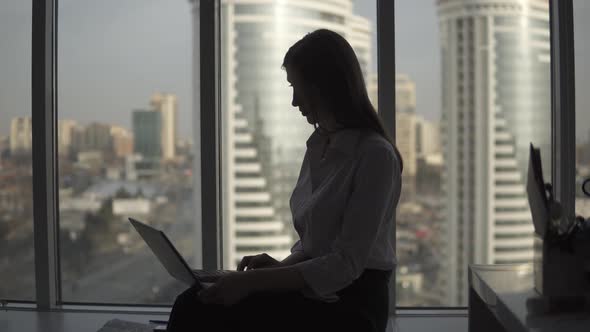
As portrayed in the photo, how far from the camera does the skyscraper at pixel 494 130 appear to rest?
10.2ft

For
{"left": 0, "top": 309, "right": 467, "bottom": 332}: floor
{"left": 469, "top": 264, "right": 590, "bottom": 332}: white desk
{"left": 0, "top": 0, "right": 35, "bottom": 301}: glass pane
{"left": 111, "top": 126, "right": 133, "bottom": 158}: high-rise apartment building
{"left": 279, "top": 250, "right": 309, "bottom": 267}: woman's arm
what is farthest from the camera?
{"left": 0, "top": 0, "right": 35, "bottom": 301}: glass pane

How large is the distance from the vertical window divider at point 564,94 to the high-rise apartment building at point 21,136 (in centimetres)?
262

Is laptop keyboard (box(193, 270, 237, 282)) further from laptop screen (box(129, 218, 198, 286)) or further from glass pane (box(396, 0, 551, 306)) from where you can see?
glass pane (box(396, 0, 551, 306))

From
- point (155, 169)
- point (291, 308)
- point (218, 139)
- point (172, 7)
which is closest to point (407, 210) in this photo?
point (218, 139)

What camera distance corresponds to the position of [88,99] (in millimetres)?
3184

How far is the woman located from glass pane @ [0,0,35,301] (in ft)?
6.89

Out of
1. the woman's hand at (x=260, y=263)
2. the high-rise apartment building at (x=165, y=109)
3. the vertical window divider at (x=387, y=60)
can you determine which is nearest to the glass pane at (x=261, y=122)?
the vertical window divider at (x=387, y=60)

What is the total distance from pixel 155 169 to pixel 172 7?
0.80 meters

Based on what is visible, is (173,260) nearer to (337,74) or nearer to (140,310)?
(337,74)

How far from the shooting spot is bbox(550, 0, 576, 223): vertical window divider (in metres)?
3.02

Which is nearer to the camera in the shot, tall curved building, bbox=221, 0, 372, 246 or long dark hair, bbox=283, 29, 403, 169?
long dark hair, bbox=283, 29, 403, 169

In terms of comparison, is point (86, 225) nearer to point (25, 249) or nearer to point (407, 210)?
point (25, 249)

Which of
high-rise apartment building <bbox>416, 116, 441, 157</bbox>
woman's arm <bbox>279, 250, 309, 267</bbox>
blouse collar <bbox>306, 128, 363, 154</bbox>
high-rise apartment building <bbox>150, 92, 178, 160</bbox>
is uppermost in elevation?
high-rise apartment building <bbox>150, 92, 178, 160</bbox>

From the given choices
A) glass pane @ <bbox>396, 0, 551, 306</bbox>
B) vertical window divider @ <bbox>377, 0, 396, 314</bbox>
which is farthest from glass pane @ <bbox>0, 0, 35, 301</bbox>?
glass pane @ <bbox>396, 0, 551, 306</bbox>
